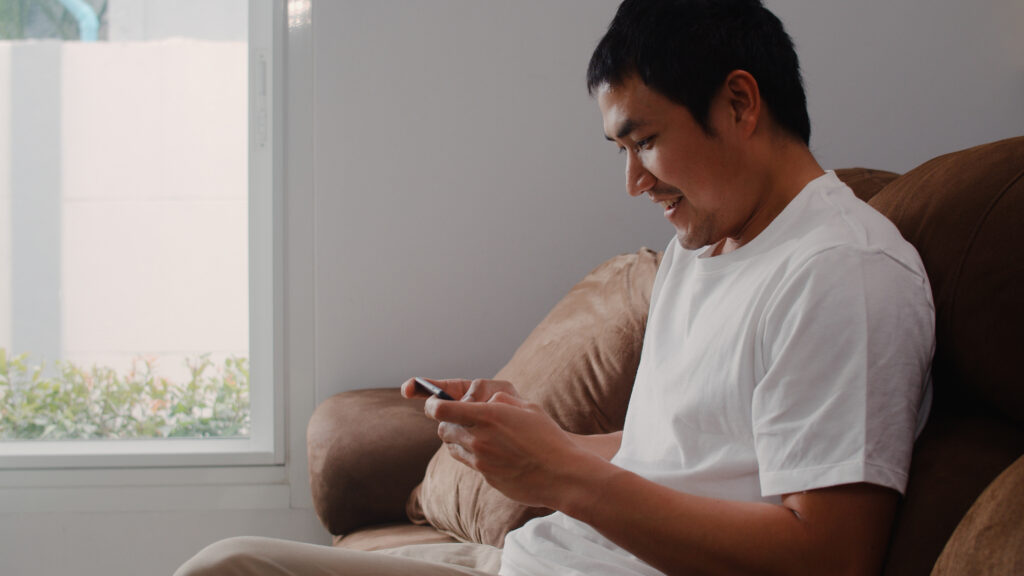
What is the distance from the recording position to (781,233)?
87 centimetres

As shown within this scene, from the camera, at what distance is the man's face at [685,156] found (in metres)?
0.93

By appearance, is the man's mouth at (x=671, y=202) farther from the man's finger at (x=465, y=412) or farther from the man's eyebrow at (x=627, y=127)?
the man's finger at (x=465, y=412)

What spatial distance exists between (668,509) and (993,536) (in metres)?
0.27

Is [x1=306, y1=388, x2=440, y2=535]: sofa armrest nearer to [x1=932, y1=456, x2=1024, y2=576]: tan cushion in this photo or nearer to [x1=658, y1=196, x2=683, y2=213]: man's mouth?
[x1=658, y1=196, x2=683, y2=213]: man's mouth

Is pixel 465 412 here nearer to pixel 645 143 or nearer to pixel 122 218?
pixel 645 143

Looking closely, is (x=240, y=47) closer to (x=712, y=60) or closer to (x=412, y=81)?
(x=412, y=81)

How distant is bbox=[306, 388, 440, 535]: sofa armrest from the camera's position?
1.64m

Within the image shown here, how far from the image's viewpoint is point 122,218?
2.20m

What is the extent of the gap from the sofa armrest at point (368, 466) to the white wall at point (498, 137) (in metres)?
0.38

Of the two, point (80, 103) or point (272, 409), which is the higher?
point (80, 103)

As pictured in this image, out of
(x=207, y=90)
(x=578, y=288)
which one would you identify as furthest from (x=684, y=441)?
(x=207, y=90)

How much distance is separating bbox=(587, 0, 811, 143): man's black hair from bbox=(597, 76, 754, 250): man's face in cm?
1

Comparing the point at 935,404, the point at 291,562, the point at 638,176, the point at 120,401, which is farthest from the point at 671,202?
the point at 120,401

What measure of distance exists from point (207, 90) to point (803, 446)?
1933 millimetres
